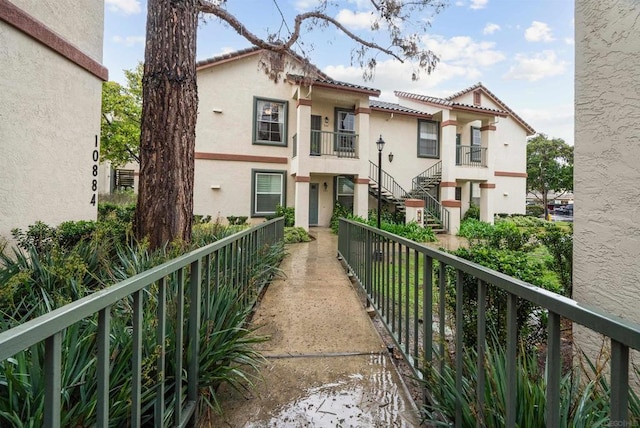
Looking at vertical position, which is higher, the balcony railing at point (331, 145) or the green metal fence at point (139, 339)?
the balcony railing at point (331, 145)

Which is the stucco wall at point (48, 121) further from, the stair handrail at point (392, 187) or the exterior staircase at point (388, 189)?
the stair handrail at point (392, 187)

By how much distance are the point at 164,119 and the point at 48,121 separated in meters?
2.93

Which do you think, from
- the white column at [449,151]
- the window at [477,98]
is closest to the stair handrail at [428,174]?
the white column at [449,151]

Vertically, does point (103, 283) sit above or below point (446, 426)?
above

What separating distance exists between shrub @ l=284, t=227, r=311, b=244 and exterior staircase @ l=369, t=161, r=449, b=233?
4.91 metres

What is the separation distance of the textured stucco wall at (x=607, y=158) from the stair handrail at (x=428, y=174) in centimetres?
1405

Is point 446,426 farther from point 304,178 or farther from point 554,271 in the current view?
point 304,178

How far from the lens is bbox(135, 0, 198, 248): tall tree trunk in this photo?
415 cm

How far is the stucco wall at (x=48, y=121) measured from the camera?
15.7ft

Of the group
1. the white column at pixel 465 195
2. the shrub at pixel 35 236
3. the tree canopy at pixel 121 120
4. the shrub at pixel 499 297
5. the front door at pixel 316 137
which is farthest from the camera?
the white column at pixel 465 195

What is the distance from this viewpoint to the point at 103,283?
3023 millimetres

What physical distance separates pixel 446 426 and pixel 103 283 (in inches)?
122

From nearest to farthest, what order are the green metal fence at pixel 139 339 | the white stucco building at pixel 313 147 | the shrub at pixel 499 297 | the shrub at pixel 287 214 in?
the green metal fence at pixel 139 339 < the shrub at pixel 499 297 < the white stucco building at pixel 313 147 < the shrub at pixel 287 214

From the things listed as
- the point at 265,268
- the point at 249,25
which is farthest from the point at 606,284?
the point at 249,25
